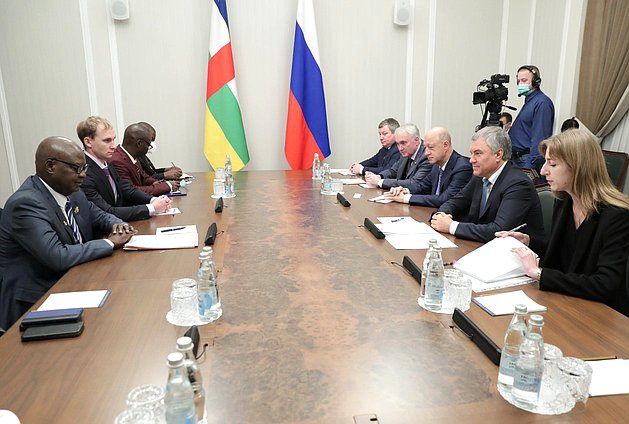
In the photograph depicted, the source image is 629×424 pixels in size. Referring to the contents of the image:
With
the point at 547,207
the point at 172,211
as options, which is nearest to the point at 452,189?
the point at 547,207

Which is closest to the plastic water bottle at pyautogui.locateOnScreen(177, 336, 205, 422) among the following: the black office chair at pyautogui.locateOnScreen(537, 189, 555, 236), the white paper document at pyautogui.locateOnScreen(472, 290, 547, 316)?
the white paper document at pyautogui.locateOnScreen(472, 290, 547, 316)

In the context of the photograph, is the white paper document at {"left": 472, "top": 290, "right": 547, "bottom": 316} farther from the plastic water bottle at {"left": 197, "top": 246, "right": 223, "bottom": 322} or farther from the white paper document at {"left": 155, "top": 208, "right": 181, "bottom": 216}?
the white paper document at {"left": 155, "top": 208, "right": 181, "bottom": 216}

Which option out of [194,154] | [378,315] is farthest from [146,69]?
[378,315]

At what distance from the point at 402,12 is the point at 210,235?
4324 millimetres

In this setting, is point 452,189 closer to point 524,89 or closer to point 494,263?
point 494,263

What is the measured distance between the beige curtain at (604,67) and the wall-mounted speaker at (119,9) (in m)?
4.67

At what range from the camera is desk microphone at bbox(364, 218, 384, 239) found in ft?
8.08

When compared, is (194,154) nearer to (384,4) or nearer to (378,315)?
(384,4)

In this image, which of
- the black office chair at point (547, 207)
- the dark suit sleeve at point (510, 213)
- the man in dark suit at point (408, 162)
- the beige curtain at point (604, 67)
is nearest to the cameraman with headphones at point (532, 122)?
the beige curtain at point (604, 67)

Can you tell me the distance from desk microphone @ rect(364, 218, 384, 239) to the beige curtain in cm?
319

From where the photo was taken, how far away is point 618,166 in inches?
162

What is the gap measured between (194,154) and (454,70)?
10.8ft

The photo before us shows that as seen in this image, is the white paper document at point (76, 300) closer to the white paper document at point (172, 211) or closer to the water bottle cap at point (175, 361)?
the water bottle cap at point (175, 361)

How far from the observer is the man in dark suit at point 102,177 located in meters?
3.01
